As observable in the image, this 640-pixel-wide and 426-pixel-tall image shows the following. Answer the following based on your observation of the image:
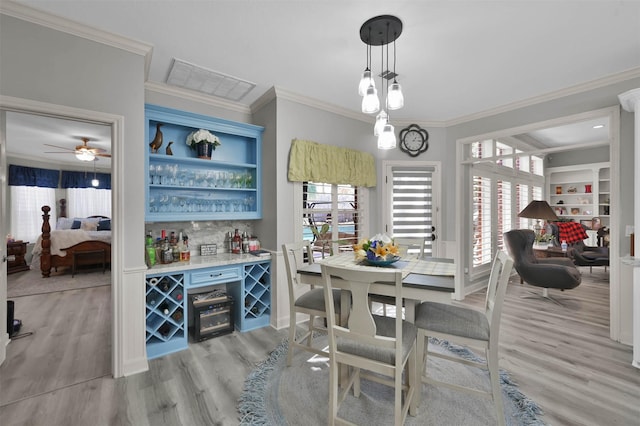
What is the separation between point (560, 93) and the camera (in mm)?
3193

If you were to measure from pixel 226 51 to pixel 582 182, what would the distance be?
8.25 meters

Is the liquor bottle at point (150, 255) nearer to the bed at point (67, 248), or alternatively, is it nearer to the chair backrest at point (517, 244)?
the bed at point (67, 248)

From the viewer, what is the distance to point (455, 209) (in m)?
4.20

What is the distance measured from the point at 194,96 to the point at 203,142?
0.62 m

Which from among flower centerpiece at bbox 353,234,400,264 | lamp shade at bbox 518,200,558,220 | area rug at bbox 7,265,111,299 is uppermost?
lamp shade at bbox 518,200,558,220

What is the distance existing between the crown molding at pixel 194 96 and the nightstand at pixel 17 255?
528cm

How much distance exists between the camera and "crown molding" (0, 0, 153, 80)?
1890mm

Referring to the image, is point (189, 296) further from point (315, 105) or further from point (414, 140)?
point (414, 140)

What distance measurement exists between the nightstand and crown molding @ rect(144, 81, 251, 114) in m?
5.28

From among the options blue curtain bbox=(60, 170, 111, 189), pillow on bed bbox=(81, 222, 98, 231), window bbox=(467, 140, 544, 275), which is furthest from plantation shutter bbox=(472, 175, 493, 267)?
blue curtain bbox=(60, 170, 111, 189)

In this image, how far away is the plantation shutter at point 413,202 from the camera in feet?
13.8

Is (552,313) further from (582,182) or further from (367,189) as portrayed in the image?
(582,182)

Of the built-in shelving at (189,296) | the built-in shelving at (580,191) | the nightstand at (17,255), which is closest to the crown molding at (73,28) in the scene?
the built-in shelving at (189,296)

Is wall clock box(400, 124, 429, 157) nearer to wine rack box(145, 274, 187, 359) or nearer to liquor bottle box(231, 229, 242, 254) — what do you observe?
liquor bottle box(231, 229, 242, 254)
